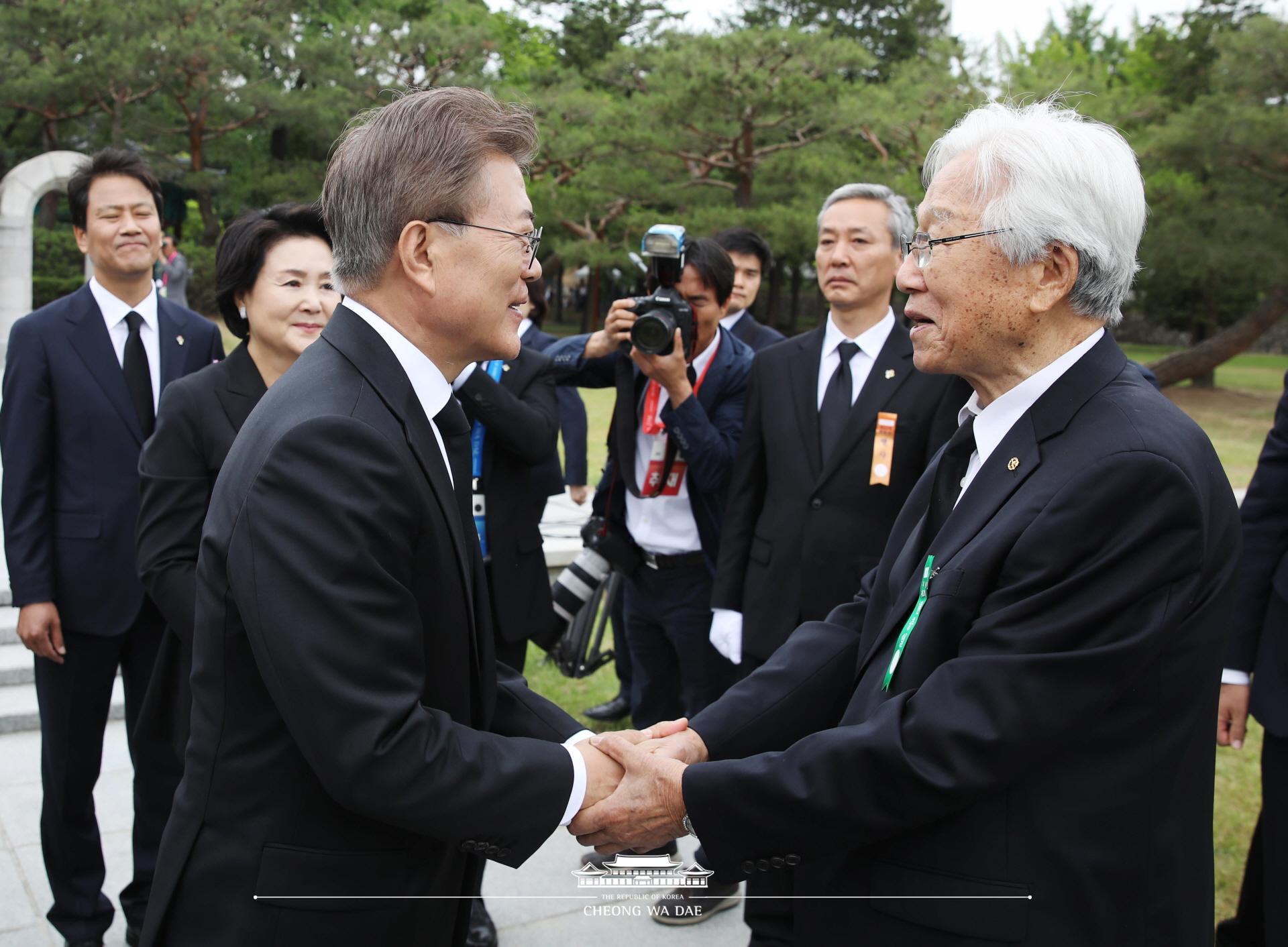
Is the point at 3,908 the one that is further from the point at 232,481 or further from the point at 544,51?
the point at 544,51

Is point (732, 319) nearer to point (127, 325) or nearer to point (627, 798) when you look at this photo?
point (127, 325)

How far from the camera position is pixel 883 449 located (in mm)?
3105

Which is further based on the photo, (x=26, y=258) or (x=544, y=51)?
(x=544, y=51)

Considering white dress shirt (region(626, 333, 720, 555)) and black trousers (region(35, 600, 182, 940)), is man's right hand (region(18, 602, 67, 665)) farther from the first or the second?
white dress shirt (region(626, 333, 720, 555))

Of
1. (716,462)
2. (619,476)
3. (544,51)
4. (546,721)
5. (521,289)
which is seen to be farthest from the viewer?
(544,51)

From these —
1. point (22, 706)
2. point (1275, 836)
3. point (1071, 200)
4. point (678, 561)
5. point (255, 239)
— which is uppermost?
point (1071, 200)

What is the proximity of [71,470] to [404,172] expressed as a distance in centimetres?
193

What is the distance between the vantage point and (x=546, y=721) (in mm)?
2027

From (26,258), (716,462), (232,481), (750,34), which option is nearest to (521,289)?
(232,481)

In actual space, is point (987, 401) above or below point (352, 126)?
below

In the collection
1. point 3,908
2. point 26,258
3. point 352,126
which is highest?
point 352,126

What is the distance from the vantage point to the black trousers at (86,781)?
2.99 metres

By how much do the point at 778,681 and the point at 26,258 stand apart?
15071 mm

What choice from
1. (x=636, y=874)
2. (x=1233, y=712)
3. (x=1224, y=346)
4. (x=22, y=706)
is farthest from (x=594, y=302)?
(x=636, y=874)
